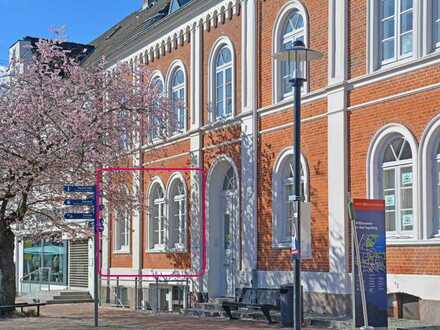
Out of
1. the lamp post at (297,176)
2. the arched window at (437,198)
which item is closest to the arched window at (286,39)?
the arched window at (437,198)

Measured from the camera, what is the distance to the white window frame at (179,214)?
26.1 meters

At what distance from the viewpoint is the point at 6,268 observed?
76.3 feet

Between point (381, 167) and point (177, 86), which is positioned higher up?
point (177, 86)

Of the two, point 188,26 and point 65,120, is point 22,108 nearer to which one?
point 65,120

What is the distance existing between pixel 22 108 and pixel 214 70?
579cm

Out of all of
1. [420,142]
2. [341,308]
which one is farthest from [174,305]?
[420,142]

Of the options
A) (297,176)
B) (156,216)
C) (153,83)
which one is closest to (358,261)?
(297,176)

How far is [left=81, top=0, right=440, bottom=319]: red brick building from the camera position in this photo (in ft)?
53.3

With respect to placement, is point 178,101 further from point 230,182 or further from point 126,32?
point 126,32

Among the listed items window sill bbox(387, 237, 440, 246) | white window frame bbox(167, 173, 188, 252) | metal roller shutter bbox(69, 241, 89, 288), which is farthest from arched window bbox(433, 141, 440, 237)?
metal roller shutter bbox(69, 241, 89, 288)

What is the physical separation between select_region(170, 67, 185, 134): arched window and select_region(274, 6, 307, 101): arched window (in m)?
5.34

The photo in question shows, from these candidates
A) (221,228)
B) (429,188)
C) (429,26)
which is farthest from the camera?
(221,228)

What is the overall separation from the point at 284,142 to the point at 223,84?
14.2 ft

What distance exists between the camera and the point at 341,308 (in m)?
18.0
